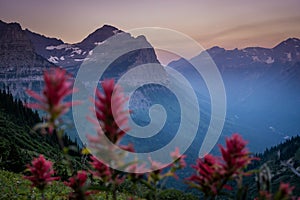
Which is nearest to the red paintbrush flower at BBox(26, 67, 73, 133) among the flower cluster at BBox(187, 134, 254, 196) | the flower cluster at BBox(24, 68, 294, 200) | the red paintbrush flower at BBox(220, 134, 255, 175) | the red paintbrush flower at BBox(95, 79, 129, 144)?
the flower cluster at BBox(24, 68, 294, 200)

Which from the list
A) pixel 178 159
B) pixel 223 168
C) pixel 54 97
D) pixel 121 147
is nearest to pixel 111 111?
pixel 121 147

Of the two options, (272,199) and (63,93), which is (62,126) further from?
(272,199)

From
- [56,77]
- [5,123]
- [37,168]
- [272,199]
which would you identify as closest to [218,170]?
[272,199]

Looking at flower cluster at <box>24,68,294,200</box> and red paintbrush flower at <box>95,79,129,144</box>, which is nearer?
flower cluster at <box>24,68,294,200</box>

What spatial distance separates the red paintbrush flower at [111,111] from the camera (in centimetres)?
393

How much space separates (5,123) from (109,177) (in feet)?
267

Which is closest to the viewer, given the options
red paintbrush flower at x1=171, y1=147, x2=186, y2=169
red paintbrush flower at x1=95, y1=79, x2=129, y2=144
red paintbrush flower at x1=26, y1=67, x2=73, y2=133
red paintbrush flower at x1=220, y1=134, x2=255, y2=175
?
red paintbrush flower at x1=26, y1=67, x2=73, y2=133

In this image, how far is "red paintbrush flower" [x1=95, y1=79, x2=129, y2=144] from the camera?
12.9 feet

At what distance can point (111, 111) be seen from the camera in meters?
3.96

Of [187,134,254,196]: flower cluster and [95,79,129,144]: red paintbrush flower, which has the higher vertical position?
[95,79,129,144]: red paintbrush flower

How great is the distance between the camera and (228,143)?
15.3 ft

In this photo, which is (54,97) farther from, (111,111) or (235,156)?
(235,156)

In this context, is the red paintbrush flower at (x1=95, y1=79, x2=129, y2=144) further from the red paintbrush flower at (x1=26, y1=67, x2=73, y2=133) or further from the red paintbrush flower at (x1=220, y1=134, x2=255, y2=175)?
the red paintbrush flower at (x1=220, y1=134, x2=255, y2=175)

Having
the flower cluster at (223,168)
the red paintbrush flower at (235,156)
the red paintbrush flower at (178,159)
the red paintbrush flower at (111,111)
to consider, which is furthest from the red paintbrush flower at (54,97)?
the red paintbrush flower at (235,156)
